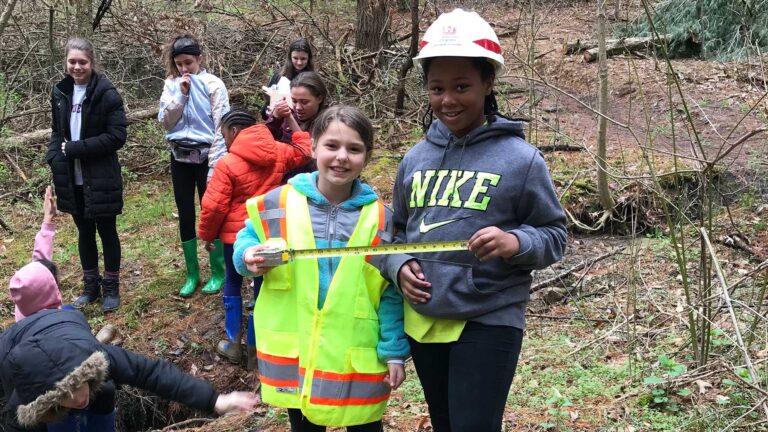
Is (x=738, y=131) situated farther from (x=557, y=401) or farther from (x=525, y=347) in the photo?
(x=557, y=401)

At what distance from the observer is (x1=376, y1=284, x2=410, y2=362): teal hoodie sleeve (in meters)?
2.72

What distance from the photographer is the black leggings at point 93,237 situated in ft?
19.7

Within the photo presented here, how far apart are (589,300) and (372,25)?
692 cm

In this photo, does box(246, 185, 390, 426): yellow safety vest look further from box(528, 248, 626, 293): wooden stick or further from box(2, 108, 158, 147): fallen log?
box(2, 108, 158, 147): fallen log

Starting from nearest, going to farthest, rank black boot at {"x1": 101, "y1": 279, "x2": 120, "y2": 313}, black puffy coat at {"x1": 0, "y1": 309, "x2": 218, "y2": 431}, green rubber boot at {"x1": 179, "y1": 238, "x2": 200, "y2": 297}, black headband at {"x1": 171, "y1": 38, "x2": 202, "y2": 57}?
black puffy coat at {"x1": 0, "y1": 309, "x2": 218, "y2": 431} → black headband at {"x1": 171, "y1": 38, "x2": 202, "y2": 57} → black boot at {"x1": 101, "y1": 279, "x2": 120, "y2": 313} → green rubber boot at {"x1": 179, "y1": 238, "x2": 200, "y2": 297}

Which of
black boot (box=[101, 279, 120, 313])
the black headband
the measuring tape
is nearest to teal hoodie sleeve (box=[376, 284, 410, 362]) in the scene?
the measuring tape

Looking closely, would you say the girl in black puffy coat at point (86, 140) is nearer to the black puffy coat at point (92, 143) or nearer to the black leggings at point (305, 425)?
the black puffy coat at point (92, 143)

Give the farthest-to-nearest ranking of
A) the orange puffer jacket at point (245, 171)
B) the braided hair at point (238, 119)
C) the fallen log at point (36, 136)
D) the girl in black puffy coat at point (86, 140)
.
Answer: the fallen log at point (36, 136), the girl in black puffy coat at point (86, 140), the braided hair at point (238, 119), the orange puffer jacket at point (245, 171)

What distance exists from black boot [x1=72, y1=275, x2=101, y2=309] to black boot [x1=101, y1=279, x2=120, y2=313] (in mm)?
141

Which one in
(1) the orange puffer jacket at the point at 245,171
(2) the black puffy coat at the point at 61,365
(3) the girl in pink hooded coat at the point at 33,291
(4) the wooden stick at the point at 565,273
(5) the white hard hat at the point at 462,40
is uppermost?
(5) the white hard hat at the point at 462,40

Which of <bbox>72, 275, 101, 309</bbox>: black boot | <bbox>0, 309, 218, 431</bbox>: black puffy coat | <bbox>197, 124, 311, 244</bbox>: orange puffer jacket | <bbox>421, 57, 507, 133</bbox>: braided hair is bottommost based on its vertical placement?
<bbox>72, 275, 101, 309</bbox>: black boot

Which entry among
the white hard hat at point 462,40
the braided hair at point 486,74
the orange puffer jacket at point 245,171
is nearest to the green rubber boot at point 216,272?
the orange puffer jacket at point 245,171

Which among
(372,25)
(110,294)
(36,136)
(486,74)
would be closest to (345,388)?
(486,74)

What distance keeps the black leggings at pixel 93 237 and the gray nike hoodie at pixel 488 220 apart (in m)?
4.27
